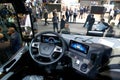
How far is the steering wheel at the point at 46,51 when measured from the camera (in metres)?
3.24

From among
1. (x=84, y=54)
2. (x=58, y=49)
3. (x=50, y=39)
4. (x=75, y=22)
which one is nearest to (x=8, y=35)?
(x=50, y=39)

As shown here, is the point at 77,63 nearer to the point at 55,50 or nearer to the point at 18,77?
the point at 55,50

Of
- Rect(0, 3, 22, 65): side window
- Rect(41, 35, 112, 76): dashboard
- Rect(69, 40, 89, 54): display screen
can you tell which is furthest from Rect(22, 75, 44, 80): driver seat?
Rect(0, 3, 22, 65): side window

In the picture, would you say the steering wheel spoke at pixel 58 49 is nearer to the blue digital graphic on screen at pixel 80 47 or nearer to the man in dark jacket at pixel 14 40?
the blue digital graphic on screen at pixel 80 47

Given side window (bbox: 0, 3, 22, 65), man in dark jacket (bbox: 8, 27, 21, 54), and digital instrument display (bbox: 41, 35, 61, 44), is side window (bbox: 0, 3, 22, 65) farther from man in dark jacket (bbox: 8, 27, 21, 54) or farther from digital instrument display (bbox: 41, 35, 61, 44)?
digital instrument display (bbox: 41, 35, 61, 44)

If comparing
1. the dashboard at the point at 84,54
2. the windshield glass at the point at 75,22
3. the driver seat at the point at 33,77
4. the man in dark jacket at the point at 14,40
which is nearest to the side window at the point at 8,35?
the man in dark jacket at the point at 14,40

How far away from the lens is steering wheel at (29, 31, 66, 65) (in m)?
3.24

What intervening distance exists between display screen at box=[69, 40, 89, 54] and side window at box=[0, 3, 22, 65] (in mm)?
1676

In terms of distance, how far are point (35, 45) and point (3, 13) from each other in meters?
3.76

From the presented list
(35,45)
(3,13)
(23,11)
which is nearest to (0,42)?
(3,13)

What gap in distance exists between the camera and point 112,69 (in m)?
3.34

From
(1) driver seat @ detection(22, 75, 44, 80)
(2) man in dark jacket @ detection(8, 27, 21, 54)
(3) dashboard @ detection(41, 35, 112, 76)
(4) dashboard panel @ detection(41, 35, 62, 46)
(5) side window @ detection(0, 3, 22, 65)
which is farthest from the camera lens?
(2) man in dark jacket @ detection(8, 27, 21, 54)

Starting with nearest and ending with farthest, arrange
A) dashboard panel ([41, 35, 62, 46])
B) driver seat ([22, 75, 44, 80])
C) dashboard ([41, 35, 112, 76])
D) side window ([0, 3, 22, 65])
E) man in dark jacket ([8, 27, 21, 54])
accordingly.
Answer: dashboard ([41, 35, 112, 76]) → dashboard panel ([41, 35, 62, 46]) → driver seat ([22, 75, 44, 80]) → side window ([0, 3, 22, 65]) → man in dark jacket ([8, 27, 21, 54])

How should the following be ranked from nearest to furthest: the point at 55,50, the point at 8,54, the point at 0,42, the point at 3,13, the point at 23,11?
the point at 55,50
the point at 23,11
the point at 8,54
the point at 0,42
the point at 3,13
